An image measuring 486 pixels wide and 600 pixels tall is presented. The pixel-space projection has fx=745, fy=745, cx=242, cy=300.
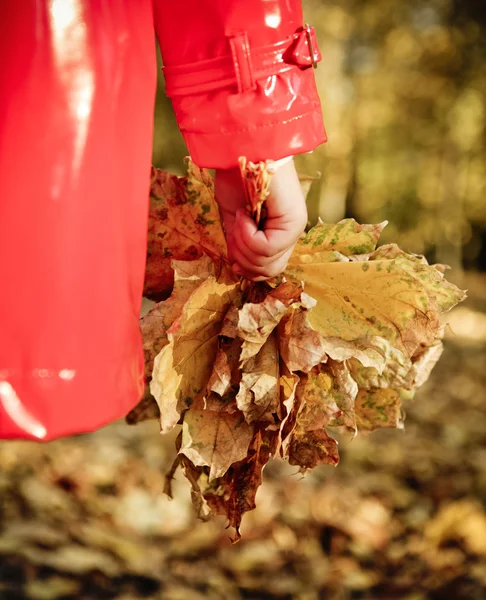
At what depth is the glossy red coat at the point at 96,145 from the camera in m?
0.64

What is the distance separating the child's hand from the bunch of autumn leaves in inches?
0.9

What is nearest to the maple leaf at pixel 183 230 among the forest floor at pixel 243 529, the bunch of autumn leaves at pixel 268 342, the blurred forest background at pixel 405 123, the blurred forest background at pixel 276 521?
the bunch of autumn leaves at pixel 268 342

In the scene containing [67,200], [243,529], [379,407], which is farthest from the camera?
[243,529]

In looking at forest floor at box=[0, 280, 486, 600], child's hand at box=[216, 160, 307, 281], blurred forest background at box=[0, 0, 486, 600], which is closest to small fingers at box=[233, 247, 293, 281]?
child's hand at box=[216, 160, 307, 281]

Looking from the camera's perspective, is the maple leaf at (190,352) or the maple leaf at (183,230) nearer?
the maple leaf at (190,352)

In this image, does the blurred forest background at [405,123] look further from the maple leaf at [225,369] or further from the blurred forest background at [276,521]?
the maple leaf at [225,369]

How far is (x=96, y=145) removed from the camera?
25.8 inches

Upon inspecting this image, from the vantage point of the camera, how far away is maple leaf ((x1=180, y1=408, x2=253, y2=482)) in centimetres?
76

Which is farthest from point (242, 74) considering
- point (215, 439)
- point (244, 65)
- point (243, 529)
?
point (243, 529)

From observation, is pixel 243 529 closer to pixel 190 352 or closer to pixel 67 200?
pixel 190 352

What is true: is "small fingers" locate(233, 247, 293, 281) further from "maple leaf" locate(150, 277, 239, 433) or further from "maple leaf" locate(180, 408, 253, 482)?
"maple leaf" locate(180, 408, 253, 482)

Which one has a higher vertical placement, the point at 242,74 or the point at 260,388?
the point at 242,74

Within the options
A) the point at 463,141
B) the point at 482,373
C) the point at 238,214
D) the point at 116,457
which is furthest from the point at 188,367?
the point at 463,141

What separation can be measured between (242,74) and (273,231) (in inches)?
5.9
